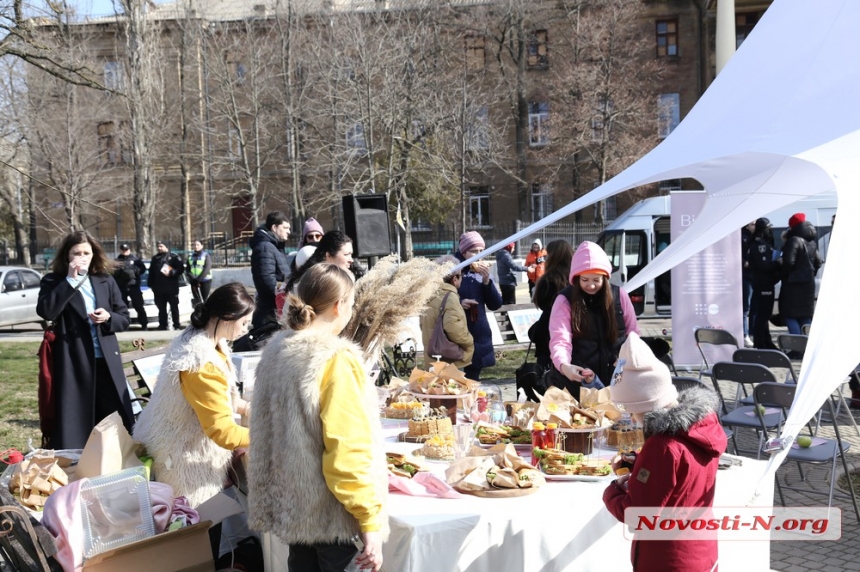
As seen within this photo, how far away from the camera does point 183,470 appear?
162 inches

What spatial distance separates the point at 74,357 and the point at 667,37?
35991 mm

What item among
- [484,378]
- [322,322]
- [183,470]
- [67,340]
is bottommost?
[484,378]

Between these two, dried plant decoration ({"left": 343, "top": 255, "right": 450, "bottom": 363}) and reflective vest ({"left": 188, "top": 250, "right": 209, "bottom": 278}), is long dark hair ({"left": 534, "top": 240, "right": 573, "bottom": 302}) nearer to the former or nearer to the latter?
dried plant decoration ({"left": 343, "top": 255, "right": 450, "bottom": 363})

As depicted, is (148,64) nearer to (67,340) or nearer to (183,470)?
(67,340)

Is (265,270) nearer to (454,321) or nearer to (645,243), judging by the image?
(454,321)

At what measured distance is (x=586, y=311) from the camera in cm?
531

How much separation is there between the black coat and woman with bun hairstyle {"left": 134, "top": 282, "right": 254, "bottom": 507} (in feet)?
6.48

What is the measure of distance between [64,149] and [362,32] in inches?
526

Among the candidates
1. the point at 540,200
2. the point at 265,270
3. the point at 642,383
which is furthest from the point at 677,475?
the point at 540,200

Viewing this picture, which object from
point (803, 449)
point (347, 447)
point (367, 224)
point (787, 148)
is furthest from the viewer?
point (367, 224)

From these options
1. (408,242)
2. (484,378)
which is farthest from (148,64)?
(484,378)

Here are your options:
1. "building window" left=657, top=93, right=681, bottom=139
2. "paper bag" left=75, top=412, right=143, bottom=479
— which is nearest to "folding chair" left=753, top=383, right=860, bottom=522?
"paper bag" left=75, top=412, right=143, bottom=479

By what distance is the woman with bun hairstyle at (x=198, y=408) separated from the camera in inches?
157

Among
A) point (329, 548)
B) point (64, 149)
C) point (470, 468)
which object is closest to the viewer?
point (329, 548)
